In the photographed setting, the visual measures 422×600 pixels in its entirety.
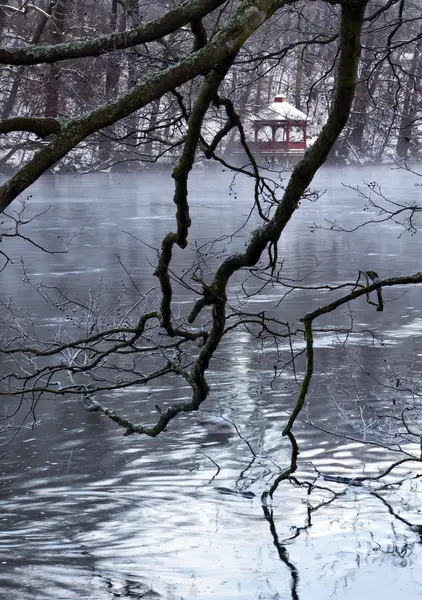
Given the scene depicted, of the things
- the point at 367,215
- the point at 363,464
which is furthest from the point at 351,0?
the point at 367,215

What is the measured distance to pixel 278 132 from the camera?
54.8 metres

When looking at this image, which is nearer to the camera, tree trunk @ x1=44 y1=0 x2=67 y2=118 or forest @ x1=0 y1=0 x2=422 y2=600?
forest @ x1=0 y1=0 x2=422 y2=600

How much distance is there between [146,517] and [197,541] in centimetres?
73

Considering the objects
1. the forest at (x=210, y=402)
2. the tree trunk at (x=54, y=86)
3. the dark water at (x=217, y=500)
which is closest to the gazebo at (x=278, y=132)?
the tree trunk at (x=54, y=86)

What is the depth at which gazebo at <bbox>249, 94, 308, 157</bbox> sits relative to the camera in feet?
149

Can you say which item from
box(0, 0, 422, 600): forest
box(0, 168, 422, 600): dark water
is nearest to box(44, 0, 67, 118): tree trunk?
box(0, 0, 422, 600): forest

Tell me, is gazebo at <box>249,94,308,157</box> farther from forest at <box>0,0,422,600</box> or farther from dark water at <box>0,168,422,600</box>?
dark water at <box>0,168,422,600</box>

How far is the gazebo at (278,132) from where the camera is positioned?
45559mm

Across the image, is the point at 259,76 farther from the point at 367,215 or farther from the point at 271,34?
the point at 367,215

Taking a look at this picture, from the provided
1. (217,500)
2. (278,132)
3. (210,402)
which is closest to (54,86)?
(210,402)

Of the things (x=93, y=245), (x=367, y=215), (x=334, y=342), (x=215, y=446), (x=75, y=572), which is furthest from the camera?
(x=367, y=215)

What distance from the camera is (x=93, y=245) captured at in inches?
1124

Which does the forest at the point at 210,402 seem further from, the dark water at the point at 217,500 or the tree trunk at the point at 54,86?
the tree trunk at the point at 54,86

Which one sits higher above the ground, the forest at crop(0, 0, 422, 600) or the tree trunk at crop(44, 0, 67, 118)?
the tree trunk at crop(44, 0, 67, 118)
